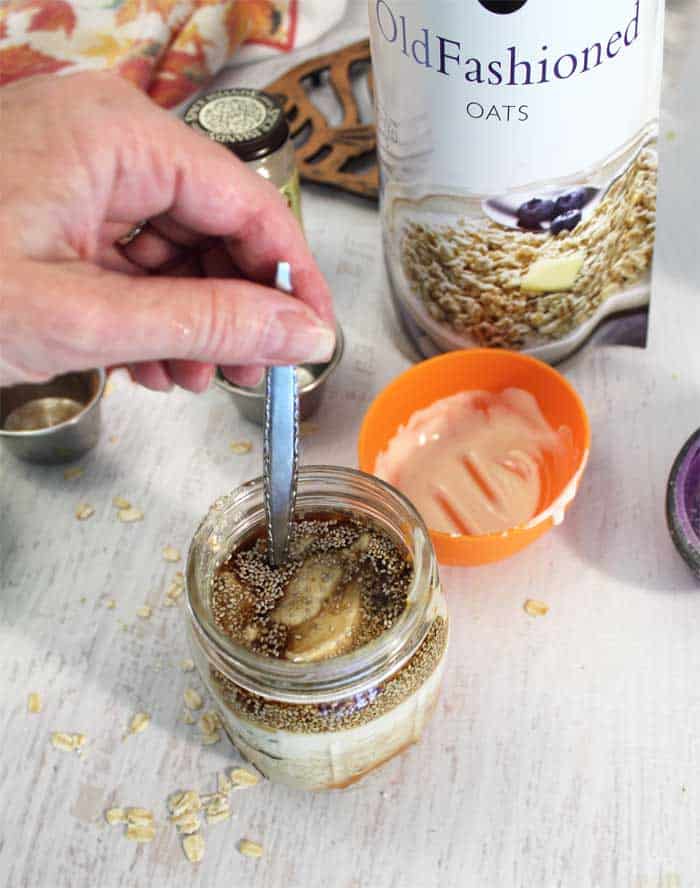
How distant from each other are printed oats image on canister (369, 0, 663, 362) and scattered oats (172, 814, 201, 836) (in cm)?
39

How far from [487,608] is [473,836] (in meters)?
0.15

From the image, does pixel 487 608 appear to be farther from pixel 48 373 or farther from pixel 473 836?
pixel 48 373

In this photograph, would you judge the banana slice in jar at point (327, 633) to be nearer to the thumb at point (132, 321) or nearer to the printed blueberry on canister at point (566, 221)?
the thumb at point (132, 321)

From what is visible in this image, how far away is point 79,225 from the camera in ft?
1.88

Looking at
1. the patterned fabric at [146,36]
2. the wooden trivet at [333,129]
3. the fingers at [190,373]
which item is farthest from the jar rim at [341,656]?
the patterned fabric at [146,36]

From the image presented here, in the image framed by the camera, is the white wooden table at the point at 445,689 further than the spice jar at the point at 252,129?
No

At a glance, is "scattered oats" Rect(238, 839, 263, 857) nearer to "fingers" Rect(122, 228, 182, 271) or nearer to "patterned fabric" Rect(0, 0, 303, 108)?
"fingers" Rect(122, 228, 182, 271)

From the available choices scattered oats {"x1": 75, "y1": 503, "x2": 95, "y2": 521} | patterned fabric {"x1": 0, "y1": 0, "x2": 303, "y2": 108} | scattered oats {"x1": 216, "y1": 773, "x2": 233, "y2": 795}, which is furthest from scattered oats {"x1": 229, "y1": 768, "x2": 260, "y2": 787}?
patterned fabric {"x1": 0, "y1": 0, "x2": 303, "y2": 108}

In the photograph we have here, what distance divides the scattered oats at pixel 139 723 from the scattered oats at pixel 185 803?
0.17ft

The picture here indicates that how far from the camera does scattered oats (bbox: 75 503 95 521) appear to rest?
79 cm

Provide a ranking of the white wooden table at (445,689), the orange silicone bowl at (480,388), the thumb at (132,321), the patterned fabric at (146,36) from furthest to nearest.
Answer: the patterned fabric at (146,36), the orange silicone bowl at (480,388), the white wooden table at (445,689), the thumb at (132,321)

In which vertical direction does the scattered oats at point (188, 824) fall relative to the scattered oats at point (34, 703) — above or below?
below

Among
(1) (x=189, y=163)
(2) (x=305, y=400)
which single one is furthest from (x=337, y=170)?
(1) (x=189, y=163)

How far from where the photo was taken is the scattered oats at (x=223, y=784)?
25.7 inches
